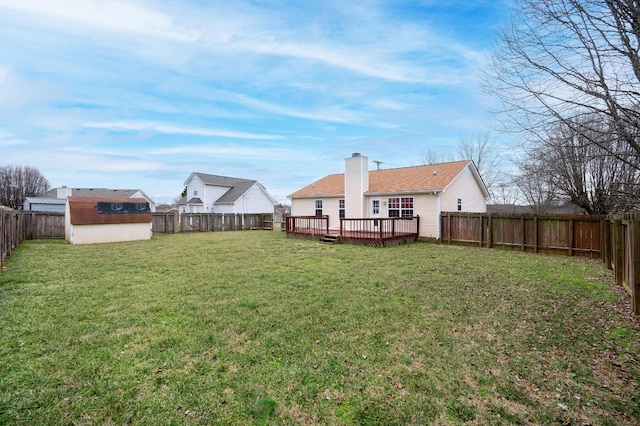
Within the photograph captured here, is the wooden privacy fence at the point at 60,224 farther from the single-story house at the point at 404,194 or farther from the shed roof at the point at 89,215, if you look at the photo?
the single-story house at the point at 404,194

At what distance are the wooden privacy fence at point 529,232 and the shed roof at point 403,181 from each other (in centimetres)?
203

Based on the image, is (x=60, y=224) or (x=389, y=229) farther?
(x=60, y=224)

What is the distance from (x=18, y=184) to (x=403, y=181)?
53423 mm

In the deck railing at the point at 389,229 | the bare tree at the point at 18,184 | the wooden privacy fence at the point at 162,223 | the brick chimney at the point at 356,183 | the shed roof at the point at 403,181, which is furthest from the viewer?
the bare tree at the point at 18,184

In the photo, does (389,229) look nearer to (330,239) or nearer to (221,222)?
(330,239)

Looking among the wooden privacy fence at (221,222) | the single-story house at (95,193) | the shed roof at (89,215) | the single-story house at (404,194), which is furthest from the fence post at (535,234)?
the single-story house at (95,193)

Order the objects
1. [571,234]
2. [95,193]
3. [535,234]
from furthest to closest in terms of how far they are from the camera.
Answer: [95,193]
[535,234]
[571,234]

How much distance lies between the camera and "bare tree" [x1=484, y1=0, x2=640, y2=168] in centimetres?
388

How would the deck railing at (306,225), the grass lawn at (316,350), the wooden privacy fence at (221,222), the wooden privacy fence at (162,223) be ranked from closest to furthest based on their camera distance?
1. the grass lawn at (316,350)
2. the deck railing at (306,225)
3. the wooden privacy fence at (162,223)
4. the wooden privacy fence at (221,222)

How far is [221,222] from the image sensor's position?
82.1 ft

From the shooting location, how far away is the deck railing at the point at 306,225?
17.6m

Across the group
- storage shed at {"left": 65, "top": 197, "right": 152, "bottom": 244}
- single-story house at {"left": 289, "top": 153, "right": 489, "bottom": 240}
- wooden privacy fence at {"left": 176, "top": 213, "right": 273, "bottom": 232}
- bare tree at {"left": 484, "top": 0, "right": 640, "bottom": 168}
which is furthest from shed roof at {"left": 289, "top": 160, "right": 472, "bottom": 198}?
bare tree at {"left": 484, "top": 0, "right": 640, "bottom": 168}

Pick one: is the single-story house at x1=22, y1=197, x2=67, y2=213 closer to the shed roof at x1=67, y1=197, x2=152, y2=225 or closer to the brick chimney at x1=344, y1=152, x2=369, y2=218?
the shed roof at x1=67, y1=197, x2=152, y2=225

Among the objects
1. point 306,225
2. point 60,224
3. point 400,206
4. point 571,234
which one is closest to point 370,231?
point 400,206
